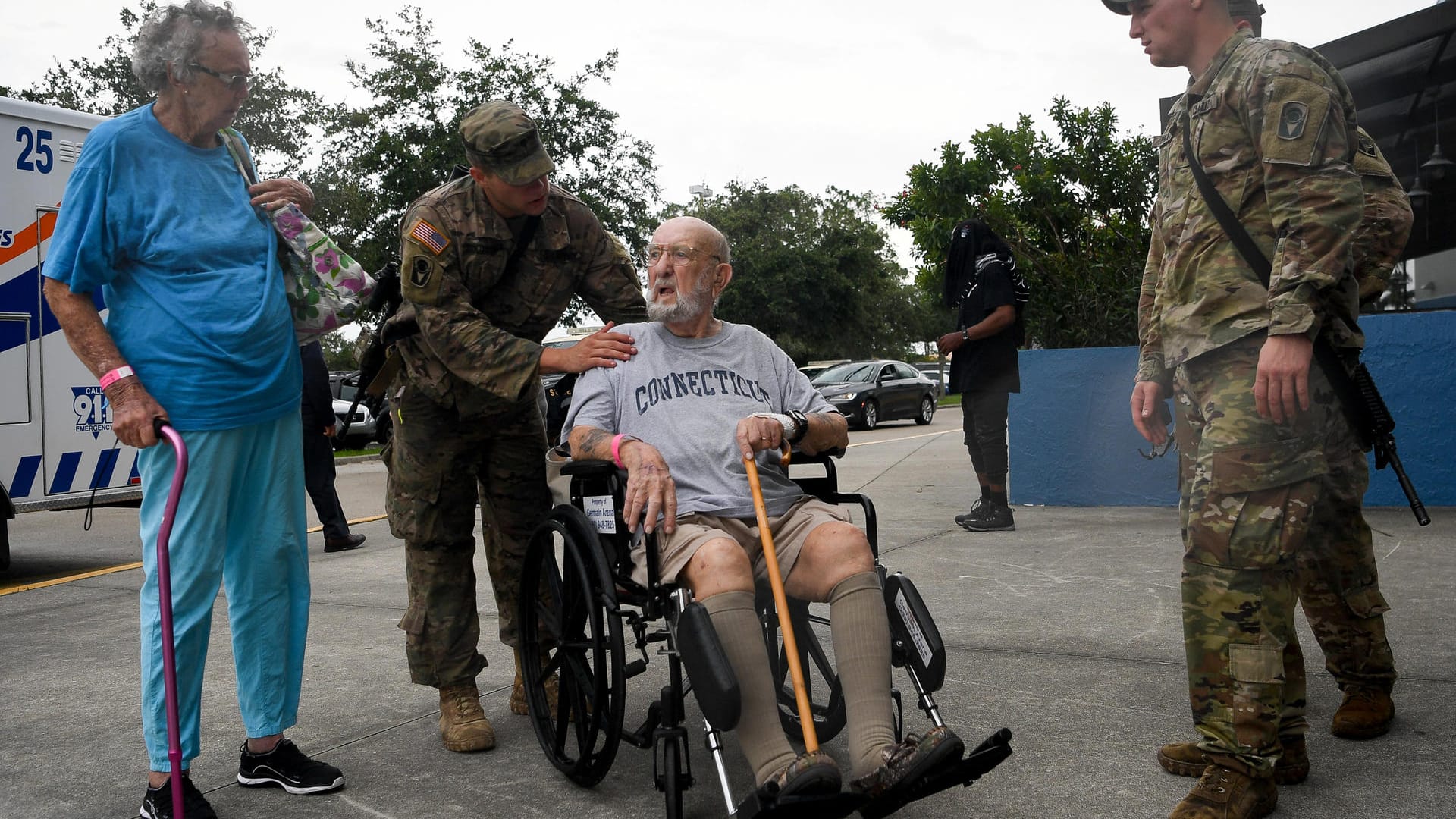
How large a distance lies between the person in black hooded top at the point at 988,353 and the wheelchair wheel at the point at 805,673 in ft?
12.8

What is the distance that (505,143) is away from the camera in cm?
322

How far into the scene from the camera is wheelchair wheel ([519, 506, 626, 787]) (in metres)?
2.80

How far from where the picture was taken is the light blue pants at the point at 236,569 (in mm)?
2918

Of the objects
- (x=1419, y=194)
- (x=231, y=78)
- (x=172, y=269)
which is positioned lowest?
(x=172, y=269)

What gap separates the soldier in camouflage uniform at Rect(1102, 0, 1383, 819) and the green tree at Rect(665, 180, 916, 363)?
34222mm

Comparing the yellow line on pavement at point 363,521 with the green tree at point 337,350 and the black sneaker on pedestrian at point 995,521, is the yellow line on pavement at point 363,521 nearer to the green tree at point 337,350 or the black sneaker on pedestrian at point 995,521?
the black sneaker on pedestrian at point 995,521

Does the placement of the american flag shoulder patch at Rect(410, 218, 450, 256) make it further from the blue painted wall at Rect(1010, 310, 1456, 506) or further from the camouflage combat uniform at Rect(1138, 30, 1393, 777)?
the blue painted wall at Rect(1010, 310, 1456, 506)

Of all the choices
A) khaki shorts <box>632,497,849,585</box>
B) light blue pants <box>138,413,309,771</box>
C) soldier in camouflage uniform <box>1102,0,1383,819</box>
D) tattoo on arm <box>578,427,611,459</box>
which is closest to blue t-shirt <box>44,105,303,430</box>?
light blue pants <box>138,413,309,771</box>

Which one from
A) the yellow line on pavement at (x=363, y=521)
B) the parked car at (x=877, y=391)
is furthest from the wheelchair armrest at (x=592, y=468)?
the parked car at (x=877, y=391)

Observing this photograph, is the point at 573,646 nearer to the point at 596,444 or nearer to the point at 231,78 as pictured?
the point at 596,444

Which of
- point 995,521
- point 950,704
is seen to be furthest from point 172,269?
point 995,521

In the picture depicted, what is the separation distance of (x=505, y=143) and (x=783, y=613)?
1468mm

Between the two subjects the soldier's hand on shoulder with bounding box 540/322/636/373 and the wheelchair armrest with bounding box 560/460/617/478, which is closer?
the wheelchair armrest with bounding box 560/460/617/478

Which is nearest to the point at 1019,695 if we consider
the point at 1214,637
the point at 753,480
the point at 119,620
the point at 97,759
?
the point at 1214,637
